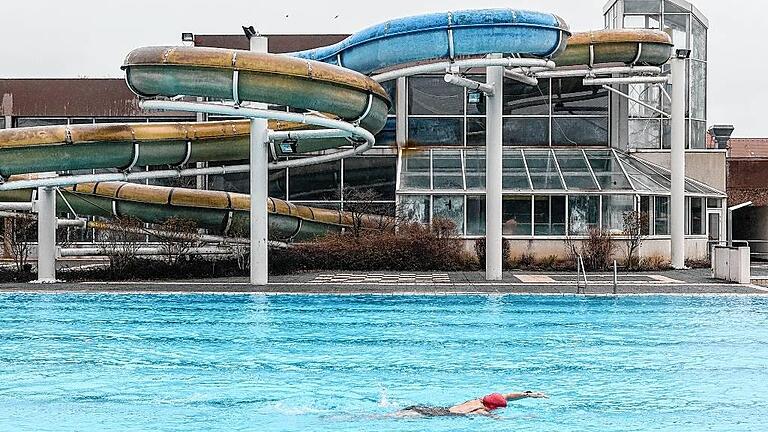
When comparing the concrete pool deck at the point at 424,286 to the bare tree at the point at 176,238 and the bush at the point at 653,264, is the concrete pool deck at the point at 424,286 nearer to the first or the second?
the bare tree at the point at 176,238

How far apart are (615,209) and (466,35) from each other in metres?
9.16

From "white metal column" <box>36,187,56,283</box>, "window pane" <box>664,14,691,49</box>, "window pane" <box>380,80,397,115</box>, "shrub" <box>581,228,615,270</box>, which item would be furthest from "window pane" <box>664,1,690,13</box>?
"white metal column" <box>36,187,56,283</box>

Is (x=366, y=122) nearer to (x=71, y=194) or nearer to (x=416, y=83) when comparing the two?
(x=71, y=194)

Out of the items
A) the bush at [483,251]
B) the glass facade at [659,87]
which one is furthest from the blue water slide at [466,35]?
the glass facade at [659,87]

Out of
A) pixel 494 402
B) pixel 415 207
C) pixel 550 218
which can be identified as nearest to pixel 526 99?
pixel 550 218

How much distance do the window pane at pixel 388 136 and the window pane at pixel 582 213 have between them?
689 centimetres

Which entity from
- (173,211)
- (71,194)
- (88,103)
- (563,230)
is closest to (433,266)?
(563,230)

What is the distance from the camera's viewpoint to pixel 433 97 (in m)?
33.3

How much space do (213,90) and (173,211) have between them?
721cm

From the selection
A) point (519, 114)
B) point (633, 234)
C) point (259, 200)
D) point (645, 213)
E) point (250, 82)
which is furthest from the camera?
point (519, 114)

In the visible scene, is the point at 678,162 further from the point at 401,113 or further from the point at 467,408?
the point at 467,408

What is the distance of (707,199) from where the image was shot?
105ft

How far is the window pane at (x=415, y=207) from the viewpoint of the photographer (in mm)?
28811

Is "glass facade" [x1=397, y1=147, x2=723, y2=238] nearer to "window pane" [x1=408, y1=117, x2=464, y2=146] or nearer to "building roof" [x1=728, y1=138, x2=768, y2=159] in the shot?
"window pane" [x1=408, y1=117, x2=464, y2=146]
